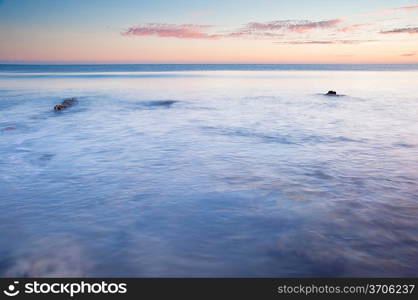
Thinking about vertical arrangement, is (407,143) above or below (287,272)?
above

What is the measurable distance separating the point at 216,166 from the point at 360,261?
13.5ft

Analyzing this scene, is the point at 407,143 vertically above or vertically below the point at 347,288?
above

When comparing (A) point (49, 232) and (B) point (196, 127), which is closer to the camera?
(A) point (49, 232)

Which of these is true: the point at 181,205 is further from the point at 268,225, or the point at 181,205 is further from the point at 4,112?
the point at 4,112

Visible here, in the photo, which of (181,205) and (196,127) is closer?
(181,205)

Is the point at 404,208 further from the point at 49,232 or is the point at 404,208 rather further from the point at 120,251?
the point at 49,232

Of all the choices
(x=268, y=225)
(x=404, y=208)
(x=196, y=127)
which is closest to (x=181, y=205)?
(x=268, y=225)

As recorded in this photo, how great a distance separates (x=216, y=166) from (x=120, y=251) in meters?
3.76

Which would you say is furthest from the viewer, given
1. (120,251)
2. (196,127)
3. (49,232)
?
(196,127)

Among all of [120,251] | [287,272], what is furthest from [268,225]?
[120,251]

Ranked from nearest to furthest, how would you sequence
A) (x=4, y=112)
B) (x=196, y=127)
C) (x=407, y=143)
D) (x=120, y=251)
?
(x=120, y=251) < (x=407, y=143) < (x=196, y=127) < (x=4, y=112)

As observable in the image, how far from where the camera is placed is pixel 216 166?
7352 mm

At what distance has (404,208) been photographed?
4.95m

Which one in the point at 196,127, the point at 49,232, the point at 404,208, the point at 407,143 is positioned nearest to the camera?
the point at 49,232
